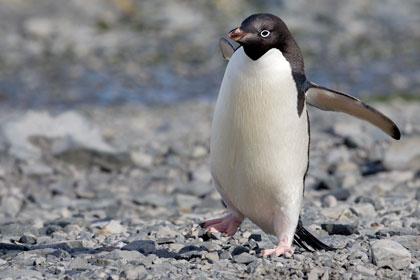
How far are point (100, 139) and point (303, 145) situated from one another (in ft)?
13.6

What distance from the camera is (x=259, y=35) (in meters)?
4.18

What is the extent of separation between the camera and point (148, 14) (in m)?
18.2

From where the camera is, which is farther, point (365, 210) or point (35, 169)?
point (35, 169)

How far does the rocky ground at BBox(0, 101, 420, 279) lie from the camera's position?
4.15 m

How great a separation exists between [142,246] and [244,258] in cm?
64

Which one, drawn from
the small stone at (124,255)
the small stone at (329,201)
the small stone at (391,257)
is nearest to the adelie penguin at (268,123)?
the small stone at (391,257)

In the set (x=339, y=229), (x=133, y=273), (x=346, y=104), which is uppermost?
(x=346, y=104)

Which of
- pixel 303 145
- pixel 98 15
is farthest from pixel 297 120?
pixel 98 15

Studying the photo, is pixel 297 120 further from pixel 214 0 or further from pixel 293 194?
pixel 214 0

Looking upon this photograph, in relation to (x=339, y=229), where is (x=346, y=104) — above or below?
above

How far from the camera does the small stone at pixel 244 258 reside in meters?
4.20

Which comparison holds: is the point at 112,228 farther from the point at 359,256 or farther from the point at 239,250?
the point at 359,256

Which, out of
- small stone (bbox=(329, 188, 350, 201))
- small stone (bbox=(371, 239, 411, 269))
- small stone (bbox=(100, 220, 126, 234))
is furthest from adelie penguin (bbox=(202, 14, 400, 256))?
small stone (bbox=(329, 188, 350, 201))

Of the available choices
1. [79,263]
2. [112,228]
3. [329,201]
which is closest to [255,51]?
[79,263]
